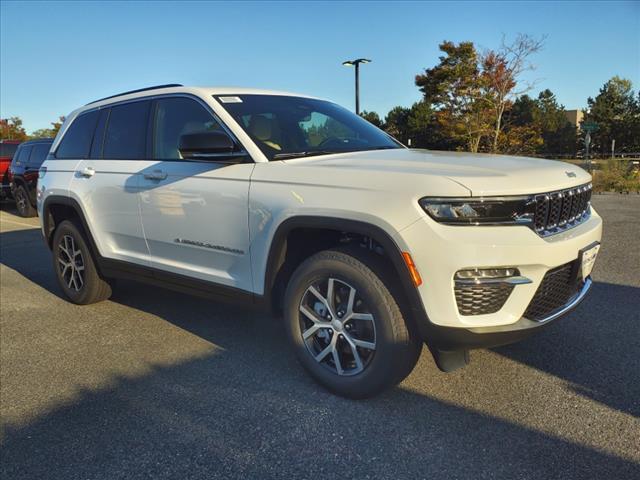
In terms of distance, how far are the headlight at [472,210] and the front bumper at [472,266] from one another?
0.04 metres

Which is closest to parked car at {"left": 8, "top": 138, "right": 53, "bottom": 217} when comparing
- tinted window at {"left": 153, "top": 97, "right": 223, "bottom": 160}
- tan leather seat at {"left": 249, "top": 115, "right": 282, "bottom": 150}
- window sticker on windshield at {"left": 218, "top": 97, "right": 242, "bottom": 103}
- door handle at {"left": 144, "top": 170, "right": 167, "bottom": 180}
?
tinted window at {"left": 153, "top": 97, "right": 223, "bottom": 160}

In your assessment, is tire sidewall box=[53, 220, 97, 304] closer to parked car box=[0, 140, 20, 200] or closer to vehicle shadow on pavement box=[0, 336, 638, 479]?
vehicle shadow on pavement box=[0, 336, 638, 479]

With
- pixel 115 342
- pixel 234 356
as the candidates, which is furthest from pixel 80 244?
pixel 234 356

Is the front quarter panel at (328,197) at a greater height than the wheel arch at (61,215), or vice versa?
the front quarter panel at (328,197)

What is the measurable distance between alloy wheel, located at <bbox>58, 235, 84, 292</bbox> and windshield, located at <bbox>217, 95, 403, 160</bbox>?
236 cm

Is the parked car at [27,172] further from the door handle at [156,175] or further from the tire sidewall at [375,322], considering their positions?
the tire sidewall at [375,322]

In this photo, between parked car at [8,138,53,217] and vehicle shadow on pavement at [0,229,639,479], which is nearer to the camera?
vehicle shadow on pavement at [0,229,639,479]

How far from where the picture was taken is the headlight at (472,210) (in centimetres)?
247

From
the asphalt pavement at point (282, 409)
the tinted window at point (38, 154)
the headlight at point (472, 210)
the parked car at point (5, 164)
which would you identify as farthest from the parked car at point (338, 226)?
the parked car at point (5, 164)

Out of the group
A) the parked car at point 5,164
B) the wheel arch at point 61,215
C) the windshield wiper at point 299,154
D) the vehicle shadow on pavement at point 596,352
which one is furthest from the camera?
the parked car at point 5,164

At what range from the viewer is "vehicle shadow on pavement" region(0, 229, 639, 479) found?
7.76ft

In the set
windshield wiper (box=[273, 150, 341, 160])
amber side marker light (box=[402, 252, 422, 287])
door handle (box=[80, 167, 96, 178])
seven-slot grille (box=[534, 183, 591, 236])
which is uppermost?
windshield wiper (box=[273, 150, 341, 160])

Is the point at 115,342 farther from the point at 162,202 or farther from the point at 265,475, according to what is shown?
the point at 265,475

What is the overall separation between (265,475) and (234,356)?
4.63 feet
